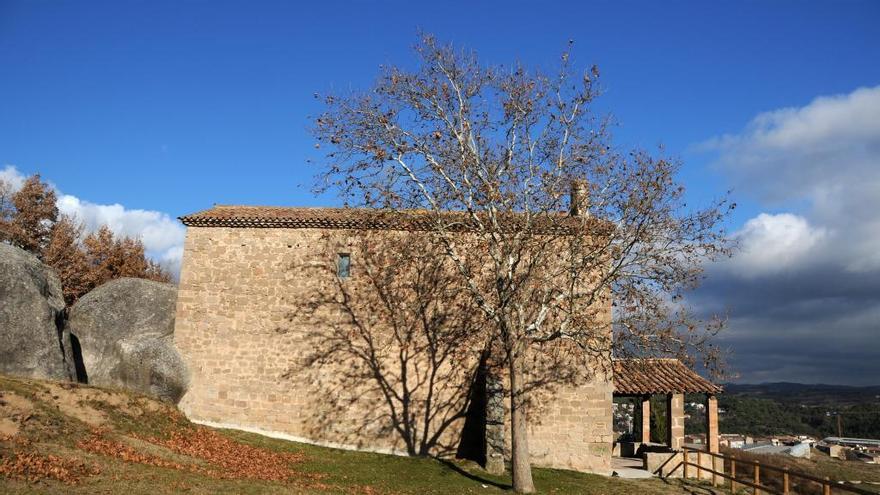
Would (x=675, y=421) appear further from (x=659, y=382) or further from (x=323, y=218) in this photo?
(x=323, y=218)

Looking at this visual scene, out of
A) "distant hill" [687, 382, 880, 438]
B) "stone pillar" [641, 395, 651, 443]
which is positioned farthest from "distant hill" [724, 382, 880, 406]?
"stone pillar" [641, 395, 651, 443]

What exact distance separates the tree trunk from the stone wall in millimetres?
4010

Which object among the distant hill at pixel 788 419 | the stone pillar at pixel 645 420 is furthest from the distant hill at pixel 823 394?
the stone pillar at pixel 645 420

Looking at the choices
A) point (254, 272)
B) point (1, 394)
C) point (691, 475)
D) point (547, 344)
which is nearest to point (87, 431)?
point (1, 394)

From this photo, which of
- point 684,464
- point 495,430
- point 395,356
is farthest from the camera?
point 395,356

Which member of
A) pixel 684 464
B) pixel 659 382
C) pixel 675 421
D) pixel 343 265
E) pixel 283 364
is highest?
pixel 343 265

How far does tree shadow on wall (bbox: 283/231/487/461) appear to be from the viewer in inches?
694

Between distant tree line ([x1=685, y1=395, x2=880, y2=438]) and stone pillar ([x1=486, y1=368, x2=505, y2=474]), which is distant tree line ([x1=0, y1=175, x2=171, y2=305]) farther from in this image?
distant tree line ([x1=685, y1=395, x2=880, y2=438])

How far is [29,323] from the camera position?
15.6 metres

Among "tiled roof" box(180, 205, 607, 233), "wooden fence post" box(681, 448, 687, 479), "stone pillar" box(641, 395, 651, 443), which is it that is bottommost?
"wooden fence post" box(681, 448, 687, 479)

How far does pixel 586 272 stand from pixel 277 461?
8.95 m

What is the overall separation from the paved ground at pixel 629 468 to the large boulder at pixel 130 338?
533 inches

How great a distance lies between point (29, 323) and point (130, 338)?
3261 mm

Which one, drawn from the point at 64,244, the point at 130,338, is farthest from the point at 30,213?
the point at 130,338
